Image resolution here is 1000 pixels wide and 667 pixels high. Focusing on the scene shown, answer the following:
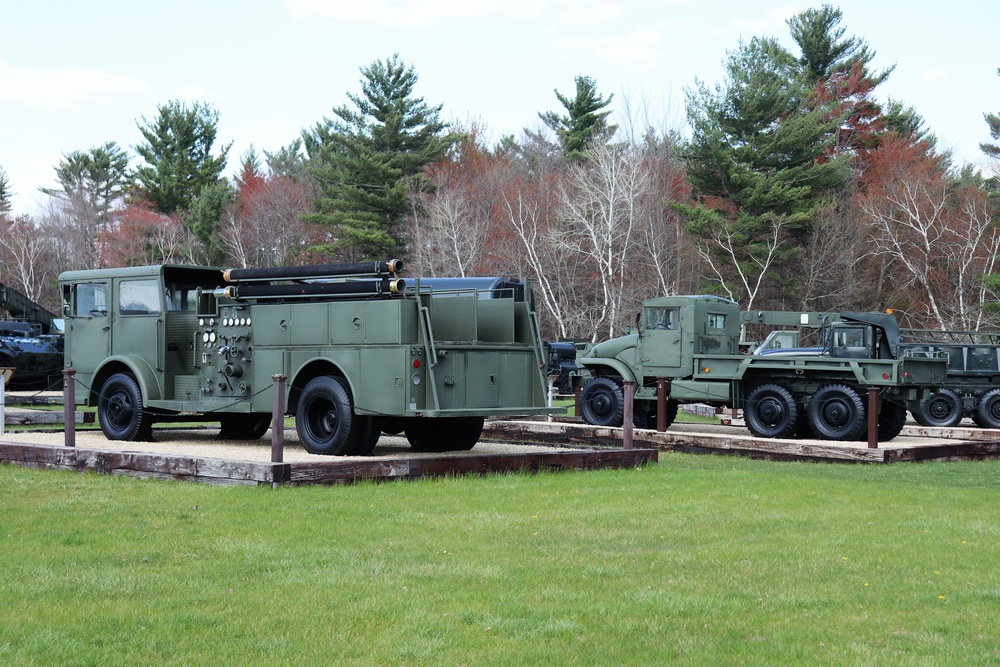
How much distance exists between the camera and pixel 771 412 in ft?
65.1

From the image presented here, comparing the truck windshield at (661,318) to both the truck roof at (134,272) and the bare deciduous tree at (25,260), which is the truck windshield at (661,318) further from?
the bare deciduous tree at (25,260)

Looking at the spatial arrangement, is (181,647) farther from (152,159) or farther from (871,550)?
(152,159)

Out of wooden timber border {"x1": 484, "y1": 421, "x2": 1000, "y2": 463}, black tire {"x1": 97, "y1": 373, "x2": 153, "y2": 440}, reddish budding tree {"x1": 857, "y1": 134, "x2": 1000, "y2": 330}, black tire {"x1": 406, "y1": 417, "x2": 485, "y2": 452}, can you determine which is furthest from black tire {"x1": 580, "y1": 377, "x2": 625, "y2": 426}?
reddish budding tree {"x1": 857, "y1": 134, "x2": 1000, "y2": 330}

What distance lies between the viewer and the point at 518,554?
27.1 ft

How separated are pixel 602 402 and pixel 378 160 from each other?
29.1 metres

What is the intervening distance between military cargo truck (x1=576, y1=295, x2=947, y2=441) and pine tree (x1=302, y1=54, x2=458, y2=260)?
89.0 ft

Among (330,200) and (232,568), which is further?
(330,200)

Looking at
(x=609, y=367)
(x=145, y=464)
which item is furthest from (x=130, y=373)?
(x=609, y=367)

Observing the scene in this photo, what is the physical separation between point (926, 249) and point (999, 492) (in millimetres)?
32517

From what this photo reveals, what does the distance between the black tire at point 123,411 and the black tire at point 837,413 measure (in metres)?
10.4

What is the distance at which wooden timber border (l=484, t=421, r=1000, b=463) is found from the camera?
17.3 metres

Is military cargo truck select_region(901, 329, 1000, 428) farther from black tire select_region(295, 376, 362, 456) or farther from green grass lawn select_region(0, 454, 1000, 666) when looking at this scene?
black tire select_region(295, 376, 362, 456)

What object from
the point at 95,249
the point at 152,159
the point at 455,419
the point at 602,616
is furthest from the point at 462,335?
the point at 95,249

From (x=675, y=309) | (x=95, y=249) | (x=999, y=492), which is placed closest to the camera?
(x=999, y=492)
